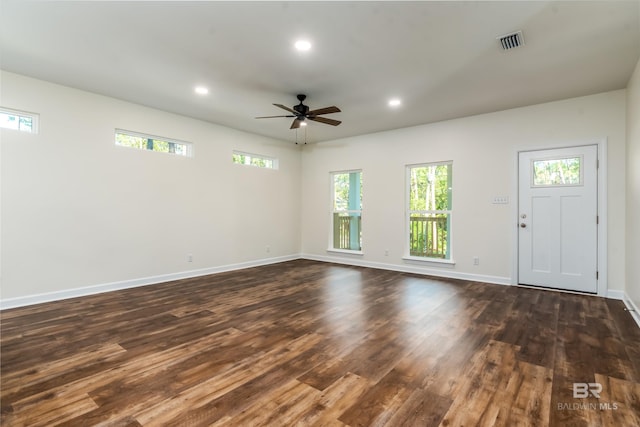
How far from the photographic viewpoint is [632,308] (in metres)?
3.40

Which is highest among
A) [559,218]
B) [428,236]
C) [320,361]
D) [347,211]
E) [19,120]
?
[19,120]

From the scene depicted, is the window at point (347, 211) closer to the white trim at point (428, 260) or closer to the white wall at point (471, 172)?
the white wall at point (471, 172)

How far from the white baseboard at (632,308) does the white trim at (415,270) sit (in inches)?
51.4

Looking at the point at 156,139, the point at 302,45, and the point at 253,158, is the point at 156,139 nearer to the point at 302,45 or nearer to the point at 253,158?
→ the point at 253,158

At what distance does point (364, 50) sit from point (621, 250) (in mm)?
4306

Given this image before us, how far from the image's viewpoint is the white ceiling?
7.93 ft

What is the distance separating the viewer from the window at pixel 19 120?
140 inches

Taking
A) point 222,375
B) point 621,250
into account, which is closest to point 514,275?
point 621,250

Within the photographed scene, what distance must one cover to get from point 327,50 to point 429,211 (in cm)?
371

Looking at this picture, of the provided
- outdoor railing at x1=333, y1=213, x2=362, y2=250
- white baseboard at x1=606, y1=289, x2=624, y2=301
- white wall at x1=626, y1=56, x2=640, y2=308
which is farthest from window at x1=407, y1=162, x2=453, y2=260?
white wall at x1=626, y1=56, x2=640, y2=308

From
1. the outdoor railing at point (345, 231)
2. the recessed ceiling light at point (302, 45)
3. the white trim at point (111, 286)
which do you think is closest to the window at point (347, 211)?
the outdoor railing at point (345, 231)

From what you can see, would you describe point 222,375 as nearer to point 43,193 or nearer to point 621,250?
point 43,193

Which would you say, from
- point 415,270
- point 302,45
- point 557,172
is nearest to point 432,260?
point 415,270

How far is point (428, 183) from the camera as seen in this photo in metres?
5.68
